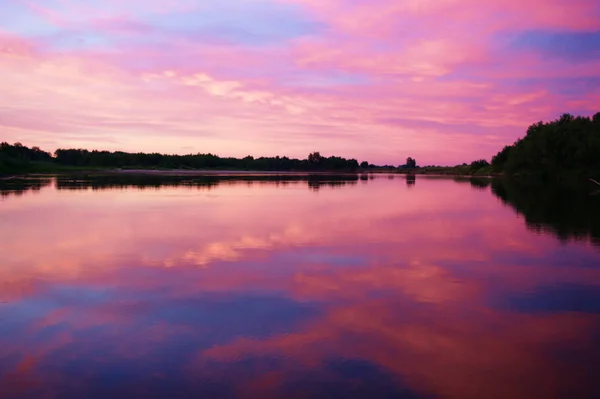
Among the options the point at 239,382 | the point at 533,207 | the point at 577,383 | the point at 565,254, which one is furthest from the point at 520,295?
the point at 533,207

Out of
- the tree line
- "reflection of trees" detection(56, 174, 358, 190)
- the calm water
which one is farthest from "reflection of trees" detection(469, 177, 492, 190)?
the calm water

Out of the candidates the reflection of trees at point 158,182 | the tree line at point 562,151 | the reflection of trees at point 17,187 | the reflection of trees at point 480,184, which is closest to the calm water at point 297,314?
the reflection of trees at point 17,187

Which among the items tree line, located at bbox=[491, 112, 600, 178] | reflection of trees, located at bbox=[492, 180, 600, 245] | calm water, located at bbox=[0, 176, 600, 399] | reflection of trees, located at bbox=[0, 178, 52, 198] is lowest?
calm water, located at bbox=[0, 176, 600, 399]

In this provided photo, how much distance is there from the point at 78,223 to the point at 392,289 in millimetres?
17725

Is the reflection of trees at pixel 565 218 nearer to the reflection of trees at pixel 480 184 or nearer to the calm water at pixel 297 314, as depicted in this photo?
the calm water at pixel 297 314

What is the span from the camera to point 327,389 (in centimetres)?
710

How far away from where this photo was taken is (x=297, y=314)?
10320 mm

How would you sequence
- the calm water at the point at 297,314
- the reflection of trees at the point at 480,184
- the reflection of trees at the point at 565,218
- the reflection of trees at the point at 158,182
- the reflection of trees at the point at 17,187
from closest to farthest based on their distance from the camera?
the calm water at the point at 297,314
the reflection of trees at the point at 565,218
the reflection of trees at the point at 17,187
the reflection of trees at the point at 158,182
the reflection of trees at the point at 480,184

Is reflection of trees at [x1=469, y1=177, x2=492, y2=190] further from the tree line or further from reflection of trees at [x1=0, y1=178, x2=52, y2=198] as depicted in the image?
reflection of trees at [x1=0, y1=178, x2=52, y2=198]

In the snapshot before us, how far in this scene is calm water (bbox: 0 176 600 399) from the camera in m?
7.39

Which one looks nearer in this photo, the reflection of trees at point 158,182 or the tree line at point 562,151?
the reflection of trees at point 158,182

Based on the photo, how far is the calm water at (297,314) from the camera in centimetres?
739

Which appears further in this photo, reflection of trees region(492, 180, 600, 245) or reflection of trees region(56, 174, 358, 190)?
reflection of trees region(56, 174, 358, 190)

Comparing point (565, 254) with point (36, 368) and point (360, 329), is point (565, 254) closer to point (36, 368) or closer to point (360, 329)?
point (360, 329)
